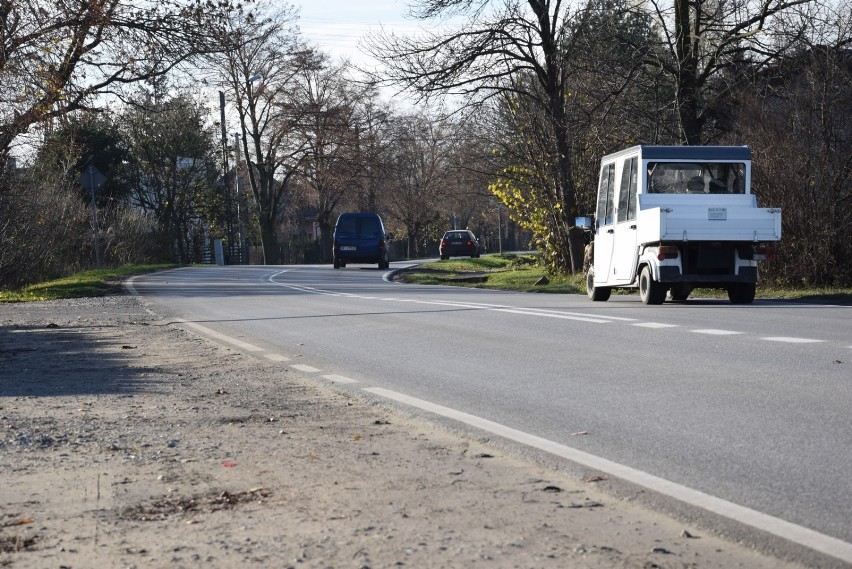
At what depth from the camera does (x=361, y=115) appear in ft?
227

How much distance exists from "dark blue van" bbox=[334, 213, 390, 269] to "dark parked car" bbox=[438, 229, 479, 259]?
2380 centimetres

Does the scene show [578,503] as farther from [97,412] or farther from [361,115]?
[361,115]

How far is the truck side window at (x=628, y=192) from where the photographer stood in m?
18.2

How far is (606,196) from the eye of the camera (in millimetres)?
19688

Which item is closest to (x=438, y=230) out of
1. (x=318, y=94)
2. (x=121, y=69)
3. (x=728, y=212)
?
(x=318, y=94)

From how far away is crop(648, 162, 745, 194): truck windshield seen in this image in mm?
18000

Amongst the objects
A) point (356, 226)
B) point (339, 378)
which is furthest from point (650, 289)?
point (356, 226)

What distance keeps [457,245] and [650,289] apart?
50.6m

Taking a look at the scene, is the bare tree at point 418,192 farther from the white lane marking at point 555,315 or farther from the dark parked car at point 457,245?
the white lane marking at point 555,315

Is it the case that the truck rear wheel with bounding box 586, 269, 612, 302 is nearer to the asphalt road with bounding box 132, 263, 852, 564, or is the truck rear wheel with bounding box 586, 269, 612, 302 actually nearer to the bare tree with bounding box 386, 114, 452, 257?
the asphalt road with bounding box 132, 263, 852, 564

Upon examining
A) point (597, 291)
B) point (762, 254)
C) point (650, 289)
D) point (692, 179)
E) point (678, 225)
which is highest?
point (692, 179)

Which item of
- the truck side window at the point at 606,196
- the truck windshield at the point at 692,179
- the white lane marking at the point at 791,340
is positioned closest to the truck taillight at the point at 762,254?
the truck windshield at the point at 692,179

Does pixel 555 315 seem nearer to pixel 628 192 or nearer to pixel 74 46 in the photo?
pixel 628 192

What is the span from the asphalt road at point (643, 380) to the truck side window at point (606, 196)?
2.06 meters
